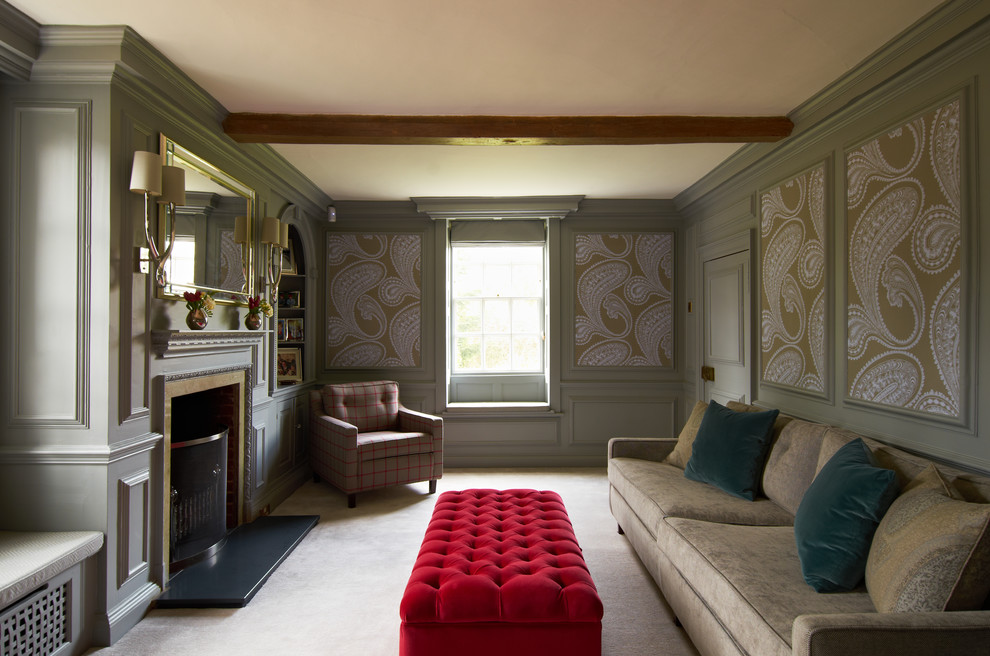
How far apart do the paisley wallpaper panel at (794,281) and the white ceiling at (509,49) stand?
527mm

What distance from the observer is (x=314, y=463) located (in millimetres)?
4543

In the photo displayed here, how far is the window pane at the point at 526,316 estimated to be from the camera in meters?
5.72

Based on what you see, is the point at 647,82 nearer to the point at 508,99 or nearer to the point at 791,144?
the point at 508,99

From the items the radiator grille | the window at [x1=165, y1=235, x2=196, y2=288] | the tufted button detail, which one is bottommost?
the radiator grille

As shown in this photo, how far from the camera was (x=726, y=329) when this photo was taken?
14.0 feet

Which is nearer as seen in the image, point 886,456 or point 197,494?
point 886,456

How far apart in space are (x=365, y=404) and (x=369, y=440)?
1.80ft

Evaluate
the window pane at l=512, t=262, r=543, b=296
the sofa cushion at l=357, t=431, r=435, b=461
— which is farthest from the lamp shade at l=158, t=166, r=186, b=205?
the window pane at l=512, t=262, r=543, b=296

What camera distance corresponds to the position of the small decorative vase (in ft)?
9.07

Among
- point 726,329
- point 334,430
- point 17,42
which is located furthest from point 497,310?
point 17,42

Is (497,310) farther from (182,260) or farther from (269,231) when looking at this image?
(182,260)

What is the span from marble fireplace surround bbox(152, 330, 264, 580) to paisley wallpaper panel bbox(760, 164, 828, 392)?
3222 millimetres

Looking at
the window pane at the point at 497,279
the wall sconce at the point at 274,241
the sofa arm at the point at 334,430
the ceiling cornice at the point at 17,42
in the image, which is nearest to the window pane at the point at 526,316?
the window pane at the point at 497,279

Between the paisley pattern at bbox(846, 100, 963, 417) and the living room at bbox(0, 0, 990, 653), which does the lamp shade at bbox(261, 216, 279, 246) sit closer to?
the living room at bbox(0, 0, 990, 653)
